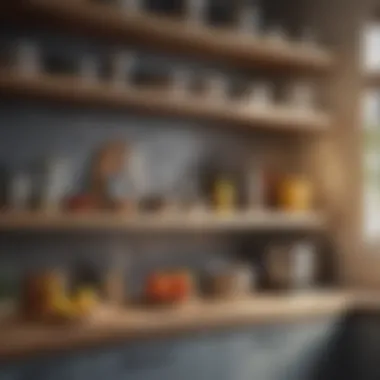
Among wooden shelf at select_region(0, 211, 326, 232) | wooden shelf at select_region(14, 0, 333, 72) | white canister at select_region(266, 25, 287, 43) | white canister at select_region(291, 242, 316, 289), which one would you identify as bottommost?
white canister at select_region(291, 242, 316, 289)

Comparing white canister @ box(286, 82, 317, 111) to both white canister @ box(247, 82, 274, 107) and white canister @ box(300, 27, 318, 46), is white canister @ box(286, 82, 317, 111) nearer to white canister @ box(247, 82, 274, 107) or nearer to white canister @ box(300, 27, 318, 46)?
white canister @ box(247, 82, 274, 107)

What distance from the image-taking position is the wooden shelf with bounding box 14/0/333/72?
316 centimetres

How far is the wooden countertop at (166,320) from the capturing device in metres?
2.71

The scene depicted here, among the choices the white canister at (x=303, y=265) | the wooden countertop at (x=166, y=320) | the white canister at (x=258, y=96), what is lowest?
the wooden countertop at (x=166, y=320)

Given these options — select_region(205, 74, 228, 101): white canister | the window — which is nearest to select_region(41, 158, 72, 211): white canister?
select_region(205, 74, 228, 101): white canister

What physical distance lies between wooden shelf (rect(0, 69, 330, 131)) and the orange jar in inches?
11.1

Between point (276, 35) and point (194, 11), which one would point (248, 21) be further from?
point (194, 11)

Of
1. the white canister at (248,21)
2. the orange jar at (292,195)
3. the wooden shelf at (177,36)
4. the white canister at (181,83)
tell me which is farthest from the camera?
Result: the orange jar at (292,195)

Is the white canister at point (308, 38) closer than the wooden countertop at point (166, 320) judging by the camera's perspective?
No

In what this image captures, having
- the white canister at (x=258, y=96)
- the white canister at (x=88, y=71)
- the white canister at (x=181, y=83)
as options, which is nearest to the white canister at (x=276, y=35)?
the white canister at (x=258, y=96)

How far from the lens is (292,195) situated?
4035 mm

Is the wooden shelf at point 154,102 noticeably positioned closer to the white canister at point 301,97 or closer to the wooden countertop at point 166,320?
the white canister at point 301,97

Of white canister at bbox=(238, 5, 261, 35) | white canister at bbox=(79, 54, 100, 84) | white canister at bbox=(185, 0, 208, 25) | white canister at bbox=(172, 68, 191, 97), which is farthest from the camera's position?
white canister at bbox=(238, 5, 261, 35)

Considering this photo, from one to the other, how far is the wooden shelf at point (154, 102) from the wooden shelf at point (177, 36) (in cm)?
24
